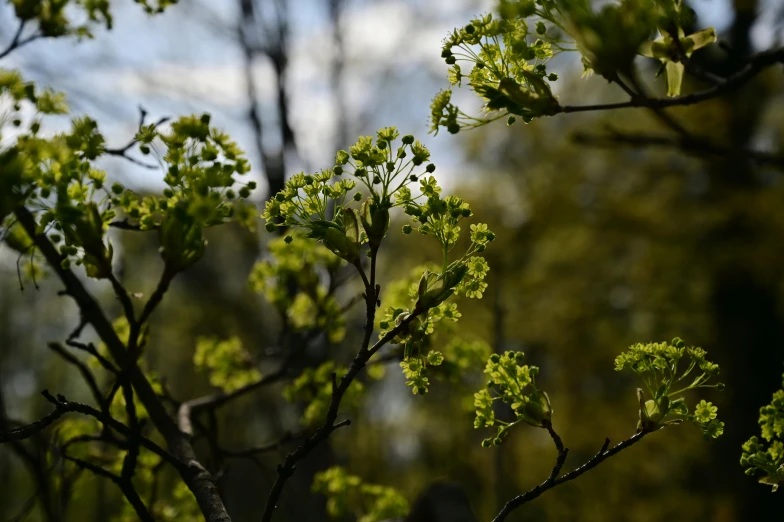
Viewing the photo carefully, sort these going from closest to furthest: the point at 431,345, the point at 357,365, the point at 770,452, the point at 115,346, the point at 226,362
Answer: the point at 357,365 → the point at 770,452 → the point at 115,346 → the point at 431,345 → the point at 226,362

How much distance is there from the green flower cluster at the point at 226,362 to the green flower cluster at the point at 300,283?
22 cm

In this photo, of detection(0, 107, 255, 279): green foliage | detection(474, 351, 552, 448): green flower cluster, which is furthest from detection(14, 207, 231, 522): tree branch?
detection(474, 351, 552, 448): green flower cluster

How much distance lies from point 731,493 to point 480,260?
5990 millimetres

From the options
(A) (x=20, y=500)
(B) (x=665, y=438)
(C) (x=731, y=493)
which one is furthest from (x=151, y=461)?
(A) (x=20, y=500)

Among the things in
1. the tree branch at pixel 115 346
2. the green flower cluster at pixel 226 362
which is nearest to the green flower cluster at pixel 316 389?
the green flower cluster at pixel 226 362

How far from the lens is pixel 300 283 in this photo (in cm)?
197

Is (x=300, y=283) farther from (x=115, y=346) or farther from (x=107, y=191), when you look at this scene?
(x=107, y=191)

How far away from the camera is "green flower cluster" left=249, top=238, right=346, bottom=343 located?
194 cm

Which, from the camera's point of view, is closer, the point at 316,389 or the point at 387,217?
the point at 387,217

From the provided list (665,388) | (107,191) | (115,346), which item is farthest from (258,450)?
(665,388)

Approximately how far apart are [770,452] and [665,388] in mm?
233

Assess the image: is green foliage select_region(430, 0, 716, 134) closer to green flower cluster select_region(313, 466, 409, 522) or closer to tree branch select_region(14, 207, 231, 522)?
tree branch select_region(14, 207, 231, 522)

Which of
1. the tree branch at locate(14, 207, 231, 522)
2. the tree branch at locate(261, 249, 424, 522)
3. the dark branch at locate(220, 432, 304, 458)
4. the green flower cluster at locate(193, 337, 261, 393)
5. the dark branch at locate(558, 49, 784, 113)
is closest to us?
the tree branch at locate(261, 249, 424, 522)

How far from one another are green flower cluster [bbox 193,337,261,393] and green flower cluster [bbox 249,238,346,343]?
0.71ft
